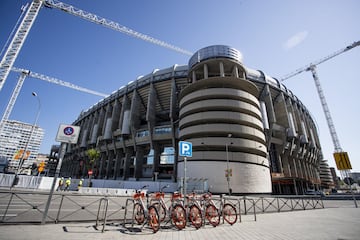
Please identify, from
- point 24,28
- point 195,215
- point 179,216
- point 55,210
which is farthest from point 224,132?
point 24,28

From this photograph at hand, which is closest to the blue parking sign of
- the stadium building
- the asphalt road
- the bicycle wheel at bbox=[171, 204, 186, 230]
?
the bicycle wheel at bbox=[171, 204, 186, 230]

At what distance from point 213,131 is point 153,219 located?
2411cm

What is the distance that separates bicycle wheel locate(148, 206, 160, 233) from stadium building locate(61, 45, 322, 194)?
18.2 m

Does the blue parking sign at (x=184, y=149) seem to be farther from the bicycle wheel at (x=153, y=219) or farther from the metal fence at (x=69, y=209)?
the bicycle wheel at (x=153, y=219)

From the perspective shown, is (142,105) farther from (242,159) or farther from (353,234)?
(353,234)

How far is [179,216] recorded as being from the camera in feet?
19.9

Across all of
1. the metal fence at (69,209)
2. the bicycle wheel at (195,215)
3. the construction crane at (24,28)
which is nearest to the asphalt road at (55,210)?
the metal fence at (69,209)

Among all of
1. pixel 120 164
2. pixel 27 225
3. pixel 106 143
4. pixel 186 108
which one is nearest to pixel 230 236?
pixel 27 225

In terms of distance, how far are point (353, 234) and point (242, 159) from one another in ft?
76.1

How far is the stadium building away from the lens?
27.7 m

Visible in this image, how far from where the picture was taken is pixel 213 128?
28688 mm

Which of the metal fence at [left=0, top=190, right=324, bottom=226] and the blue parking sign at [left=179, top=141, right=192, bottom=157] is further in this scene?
the blue parking sign at [left=179, top=141, right=192, bottom=157]

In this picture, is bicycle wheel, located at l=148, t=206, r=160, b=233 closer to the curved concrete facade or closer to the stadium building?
the stadium building

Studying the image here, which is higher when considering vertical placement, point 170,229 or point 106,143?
point 106,143
